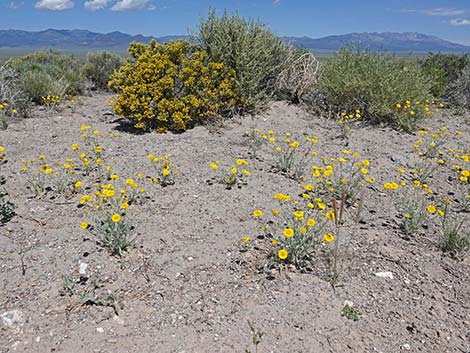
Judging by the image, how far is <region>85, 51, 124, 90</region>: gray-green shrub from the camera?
10.2 meters

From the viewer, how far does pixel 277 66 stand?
23.3 ft

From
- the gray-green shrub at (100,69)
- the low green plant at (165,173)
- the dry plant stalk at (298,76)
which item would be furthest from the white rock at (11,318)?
the gray-green shrub at (100,69)

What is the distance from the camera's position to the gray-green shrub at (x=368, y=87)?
6.31 metres

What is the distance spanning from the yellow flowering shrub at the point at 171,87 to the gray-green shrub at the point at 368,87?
1795 mm

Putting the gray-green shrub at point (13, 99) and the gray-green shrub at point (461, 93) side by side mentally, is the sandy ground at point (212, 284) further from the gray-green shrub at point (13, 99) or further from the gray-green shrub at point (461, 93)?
the gray-green shrub at point (461, 93)

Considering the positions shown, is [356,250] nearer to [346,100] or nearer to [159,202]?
[159,202]

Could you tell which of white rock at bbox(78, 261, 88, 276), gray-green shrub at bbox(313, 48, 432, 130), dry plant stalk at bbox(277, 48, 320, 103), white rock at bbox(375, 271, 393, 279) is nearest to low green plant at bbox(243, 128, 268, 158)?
gray-green shrub at bbox(313, 48, 432, 130)

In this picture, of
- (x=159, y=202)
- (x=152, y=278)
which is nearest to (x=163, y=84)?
(x=159, y=202)

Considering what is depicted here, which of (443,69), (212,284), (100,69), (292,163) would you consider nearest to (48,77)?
(100,69)

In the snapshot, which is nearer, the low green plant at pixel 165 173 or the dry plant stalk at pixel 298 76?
the low green plant at pixel 165 173

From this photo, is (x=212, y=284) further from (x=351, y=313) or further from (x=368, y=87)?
(x=368, y=87)

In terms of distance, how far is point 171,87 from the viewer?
5.76m

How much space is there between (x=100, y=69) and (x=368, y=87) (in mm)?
7054

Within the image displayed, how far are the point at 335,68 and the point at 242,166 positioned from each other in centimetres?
344
